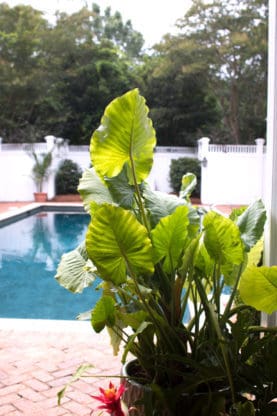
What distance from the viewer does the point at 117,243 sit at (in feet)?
4.88

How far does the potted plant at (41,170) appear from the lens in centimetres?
1246

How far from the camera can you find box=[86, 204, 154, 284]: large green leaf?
146 cm

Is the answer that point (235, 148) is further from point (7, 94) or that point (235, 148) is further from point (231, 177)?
point (7, 94)

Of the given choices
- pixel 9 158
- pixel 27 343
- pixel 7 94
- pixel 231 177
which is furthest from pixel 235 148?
pixel 27 343

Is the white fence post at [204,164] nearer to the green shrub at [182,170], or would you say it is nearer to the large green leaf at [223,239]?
the green shrub at [182,170]

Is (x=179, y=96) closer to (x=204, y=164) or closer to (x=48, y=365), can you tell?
(x=204, y=164)

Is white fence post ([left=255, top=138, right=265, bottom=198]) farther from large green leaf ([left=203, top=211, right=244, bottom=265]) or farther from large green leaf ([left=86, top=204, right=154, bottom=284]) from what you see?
large green leaf ([left=86, top=204, right=154, bottom=284])

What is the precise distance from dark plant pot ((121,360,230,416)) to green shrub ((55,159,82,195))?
11406mm

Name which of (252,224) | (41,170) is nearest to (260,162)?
(41,170)

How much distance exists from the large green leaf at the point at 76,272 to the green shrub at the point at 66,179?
11094 mm

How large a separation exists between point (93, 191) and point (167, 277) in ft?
1.35

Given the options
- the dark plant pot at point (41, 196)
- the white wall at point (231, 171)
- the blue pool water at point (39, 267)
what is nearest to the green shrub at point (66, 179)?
the dark plant pot at point (41, 196)

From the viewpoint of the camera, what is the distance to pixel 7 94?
14883mm

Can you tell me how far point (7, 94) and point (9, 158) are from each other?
2916mm
